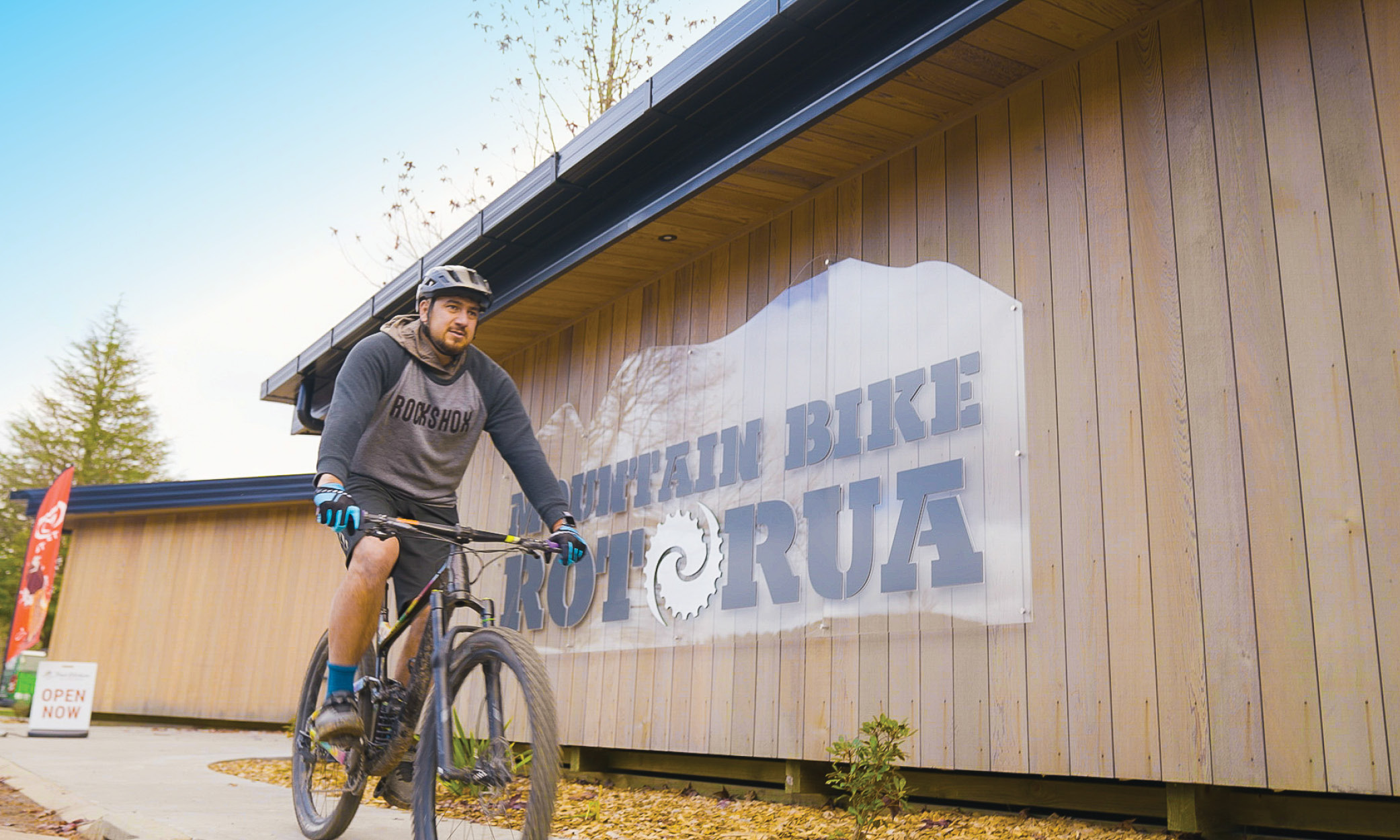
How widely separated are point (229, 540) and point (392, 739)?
11.4 metres

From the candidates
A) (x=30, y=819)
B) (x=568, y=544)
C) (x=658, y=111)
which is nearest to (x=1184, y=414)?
(x=568, y=544)

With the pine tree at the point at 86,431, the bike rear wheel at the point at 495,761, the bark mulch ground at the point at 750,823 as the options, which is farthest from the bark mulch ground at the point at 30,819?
the pine tree at the point at 86,431

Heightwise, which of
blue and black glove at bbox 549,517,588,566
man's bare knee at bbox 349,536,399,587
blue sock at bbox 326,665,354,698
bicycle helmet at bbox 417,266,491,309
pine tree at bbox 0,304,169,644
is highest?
pine tree at bbox 0,304,169,644

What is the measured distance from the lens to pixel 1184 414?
3.33 metres

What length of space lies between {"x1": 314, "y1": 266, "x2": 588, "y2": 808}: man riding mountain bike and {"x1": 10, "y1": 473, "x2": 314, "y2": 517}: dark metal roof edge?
938 centimetres

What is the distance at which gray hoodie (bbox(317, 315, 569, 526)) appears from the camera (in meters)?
3.21

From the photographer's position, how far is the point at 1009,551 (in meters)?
3.81

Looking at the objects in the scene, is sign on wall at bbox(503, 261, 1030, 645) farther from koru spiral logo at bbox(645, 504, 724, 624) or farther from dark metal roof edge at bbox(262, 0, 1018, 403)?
dark metal roof edge at bbox(262, 0, 1018, 403)

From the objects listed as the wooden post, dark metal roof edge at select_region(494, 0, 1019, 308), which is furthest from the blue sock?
dark metal roof edge at select_region(494, 0, 1019, 308)

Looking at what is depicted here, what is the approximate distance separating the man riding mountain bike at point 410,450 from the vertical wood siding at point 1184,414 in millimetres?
1730

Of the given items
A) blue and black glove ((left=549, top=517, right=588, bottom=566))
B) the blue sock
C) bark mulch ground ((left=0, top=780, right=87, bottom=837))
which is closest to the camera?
blue and black glove ((left=549, top=517, right=588, bottom=566))

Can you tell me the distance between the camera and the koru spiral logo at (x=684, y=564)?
5359mm

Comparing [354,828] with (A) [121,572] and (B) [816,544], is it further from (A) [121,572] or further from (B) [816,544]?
(A) [121,572]

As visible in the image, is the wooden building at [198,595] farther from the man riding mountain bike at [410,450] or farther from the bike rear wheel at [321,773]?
the man riding mountain bike at [410,450]
